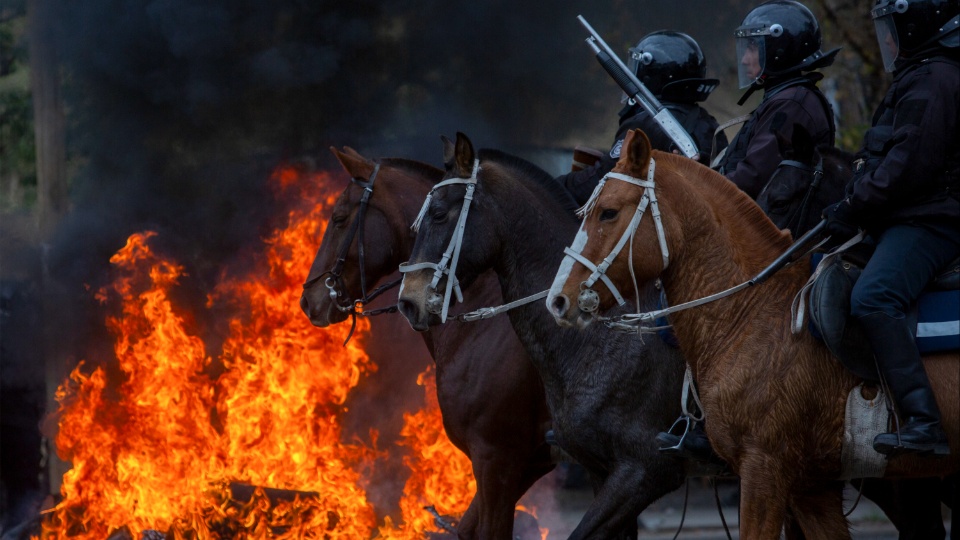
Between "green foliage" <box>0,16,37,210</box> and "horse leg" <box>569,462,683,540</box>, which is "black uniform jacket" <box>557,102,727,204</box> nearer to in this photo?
"horse leg" <box>569,462,683,540</box>

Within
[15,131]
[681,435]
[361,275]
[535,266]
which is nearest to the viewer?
[681,435]

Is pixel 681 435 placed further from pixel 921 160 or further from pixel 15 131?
pixel 15 131

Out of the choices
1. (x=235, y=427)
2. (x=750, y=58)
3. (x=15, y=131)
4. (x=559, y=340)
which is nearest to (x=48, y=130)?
(x=15, y=131)

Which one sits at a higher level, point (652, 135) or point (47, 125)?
point (47, 125)

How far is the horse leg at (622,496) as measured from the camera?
539 cm

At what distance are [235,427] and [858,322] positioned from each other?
17.5 feet

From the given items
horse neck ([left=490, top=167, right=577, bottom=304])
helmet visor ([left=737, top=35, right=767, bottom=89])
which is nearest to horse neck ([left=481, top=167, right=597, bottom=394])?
horse neck ([left=490, top=167, right=577, bottom=304])

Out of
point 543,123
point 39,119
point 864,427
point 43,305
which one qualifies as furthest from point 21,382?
point 864,427

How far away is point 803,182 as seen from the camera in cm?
551

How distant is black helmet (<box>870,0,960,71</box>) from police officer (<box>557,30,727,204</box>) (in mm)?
2029

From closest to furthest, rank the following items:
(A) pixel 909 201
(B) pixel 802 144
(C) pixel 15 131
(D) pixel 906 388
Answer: (D) pixel 906 388
(A) pixel 909 201
(B) pixel 802 144
(C) pixel 15 131

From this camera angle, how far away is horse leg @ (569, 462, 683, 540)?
212 inches

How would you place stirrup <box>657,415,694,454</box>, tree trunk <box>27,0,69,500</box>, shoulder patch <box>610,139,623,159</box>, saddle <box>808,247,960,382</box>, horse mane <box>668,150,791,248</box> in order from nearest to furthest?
saddle <box>808,247,960,382</box> < horse mane <box>668,150,791,248</box> < stirrup <box>657,415,694,454</box> < shoulder patch <box>610,139,623,159</box> < tree trunk <box>27,0,69,500</box>

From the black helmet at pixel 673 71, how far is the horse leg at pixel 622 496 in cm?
253
